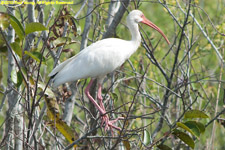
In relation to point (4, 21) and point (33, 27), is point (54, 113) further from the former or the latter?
point (4, 21)

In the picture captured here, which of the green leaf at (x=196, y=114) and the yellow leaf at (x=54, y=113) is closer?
the green leaf at (x=196, y=114)

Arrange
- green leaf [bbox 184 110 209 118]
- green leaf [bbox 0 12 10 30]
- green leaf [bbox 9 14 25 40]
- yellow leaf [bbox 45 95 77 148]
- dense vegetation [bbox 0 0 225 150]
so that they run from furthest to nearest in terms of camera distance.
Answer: yellow leaf [bbox 45 95 77 148] < green leaf [bbox 184 110 209 118] < dense vegetation [bbox 0 0 225 150] < green leaf [bbox 9 14 25 40] < green leaf [bbox 0 12 10 30]

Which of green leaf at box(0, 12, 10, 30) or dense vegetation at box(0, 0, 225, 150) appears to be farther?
dense vegetation at box(0, 0, 225, 150)

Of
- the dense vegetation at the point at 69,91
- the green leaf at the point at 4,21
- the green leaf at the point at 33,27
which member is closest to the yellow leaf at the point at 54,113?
the dense vegetation at the point at 69,91

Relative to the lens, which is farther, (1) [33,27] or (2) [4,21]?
(1) [33,27]

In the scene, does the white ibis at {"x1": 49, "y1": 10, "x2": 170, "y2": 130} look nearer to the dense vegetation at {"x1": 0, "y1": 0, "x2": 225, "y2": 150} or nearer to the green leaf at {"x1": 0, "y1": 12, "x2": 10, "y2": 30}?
the dense vegetation at {"x1": 0, "y1": 0, "x2": 225, "y2": 150}

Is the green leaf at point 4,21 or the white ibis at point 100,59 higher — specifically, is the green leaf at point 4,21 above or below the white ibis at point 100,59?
below

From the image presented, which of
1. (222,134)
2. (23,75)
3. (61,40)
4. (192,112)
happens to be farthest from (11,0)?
(222,134)

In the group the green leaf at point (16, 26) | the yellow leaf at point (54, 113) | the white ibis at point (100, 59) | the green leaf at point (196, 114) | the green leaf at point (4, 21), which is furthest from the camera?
the white ibis at point (100, 59)

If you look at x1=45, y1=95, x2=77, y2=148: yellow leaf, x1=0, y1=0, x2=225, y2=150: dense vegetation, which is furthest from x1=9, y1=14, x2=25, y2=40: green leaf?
x1=45, y1=95, x2=77, y2=148: yellow leaf

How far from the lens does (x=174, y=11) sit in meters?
6.16

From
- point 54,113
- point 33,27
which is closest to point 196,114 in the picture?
point 54,113

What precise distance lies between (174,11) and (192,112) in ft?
8.88

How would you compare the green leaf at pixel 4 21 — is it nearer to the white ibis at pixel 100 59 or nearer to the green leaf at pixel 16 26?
the green leaf at pixel 16 26
